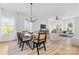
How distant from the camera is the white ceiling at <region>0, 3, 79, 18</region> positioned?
247 cm

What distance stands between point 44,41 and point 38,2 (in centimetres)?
104

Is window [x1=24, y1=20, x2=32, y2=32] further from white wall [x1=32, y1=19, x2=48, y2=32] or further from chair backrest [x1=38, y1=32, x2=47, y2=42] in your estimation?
chair backrest [x1=38, y1=32, x2=47, y2=42]

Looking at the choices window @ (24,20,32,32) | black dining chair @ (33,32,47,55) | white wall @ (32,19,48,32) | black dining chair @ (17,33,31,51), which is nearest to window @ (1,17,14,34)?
black dining chair @ (17,33,31,51)

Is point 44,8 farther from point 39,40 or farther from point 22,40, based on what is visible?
point 22,40

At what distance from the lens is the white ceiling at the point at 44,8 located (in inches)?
97.2

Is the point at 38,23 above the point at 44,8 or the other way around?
the other way around

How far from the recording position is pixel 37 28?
2.67 metres

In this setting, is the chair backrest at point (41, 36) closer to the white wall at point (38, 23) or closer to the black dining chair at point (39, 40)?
the black dining chair at point (39, 40)

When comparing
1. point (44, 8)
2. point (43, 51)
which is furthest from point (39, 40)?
point (44, 8)

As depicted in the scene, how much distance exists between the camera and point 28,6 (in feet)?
8.31

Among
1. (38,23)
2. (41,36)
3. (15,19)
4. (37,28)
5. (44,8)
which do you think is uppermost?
(44,8)

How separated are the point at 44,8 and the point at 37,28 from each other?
0.56 meters
